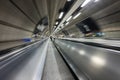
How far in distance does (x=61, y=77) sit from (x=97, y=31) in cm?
Result: 589

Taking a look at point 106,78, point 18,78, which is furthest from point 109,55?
point 18,78

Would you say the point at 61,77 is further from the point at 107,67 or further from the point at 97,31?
the point at 97,31

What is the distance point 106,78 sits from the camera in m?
0.93

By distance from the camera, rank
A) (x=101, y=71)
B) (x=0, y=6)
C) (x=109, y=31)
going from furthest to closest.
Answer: (x=109, y=31) → (x=0, y=6) → (x=101, y=71)

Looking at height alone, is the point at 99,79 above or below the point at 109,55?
below

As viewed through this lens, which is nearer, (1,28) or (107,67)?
(107,67)

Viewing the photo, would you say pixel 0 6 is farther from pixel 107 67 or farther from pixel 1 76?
pixel 107 67

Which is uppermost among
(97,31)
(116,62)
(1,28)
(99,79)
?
(1,28)

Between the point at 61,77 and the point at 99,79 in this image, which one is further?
the point at 61,77

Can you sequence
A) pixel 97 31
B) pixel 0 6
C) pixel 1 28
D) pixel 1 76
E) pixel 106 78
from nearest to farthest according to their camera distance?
pixel 1 76
pixel 106 78
pixel 0 6
pixel 1 28
pixel 97 31

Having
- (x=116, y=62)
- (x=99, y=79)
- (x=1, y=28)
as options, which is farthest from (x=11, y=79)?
(x=1, y=28)

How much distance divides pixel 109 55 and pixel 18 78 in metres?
1.00

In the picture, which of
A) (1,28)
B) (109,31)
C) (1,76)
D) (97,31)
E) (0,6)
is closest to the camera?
(1,76)

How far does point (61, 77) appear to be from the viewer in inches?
74.9
